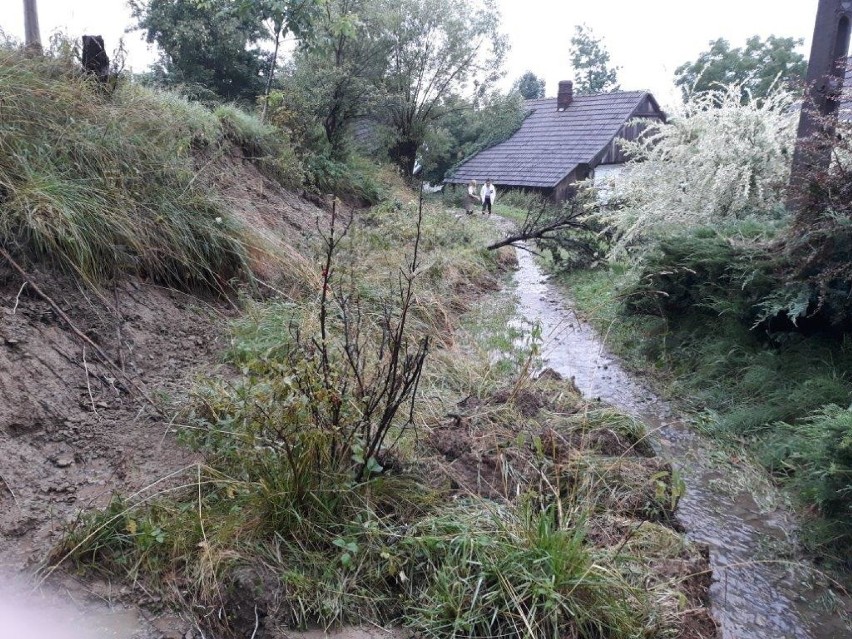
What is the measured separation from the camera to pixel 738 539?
3.93 meters

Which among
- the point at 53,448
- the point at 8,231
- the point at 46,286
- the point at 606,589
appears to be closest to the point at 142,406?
the point at 53,448

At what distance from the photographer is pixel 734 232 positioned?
21.7 feet

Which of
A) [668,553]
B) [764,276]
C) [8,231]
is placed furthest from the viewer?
[764,276]

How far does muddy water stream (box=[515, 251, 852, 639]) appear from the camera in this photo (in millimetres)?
3242

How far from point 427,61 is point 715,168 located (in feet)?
49.0

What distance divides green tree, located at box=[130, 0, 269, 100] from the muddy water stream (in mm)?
13765

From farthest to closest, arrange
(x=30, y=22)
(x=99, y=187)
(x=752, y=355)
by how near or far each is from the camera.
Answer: (x=30, y=22) < (x=752, y=355) < (x=99, y=187)

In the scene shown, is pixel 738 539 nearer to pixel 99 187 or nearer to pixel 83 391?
pixel 83 391

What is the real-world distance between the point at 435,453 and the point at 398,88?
1833cm

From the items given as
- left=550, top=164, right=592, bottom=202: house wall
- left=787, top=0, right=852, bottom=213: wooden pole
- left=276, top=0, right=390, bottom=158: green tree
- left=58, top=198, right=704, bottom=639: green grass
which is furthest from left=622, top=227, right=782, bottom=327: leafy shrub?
left=550, top=164, right=592, bottom=202: house wall

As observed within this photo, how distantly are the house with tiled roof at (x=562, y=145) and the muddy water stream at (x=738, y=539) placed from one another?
63.2 ft

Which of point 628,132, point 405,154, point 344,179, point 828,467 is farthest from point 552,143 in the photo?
point 828,467

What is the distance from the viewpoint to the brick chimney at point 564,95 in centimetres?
2822

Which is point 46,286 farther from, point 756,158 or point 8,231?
point 756,158
